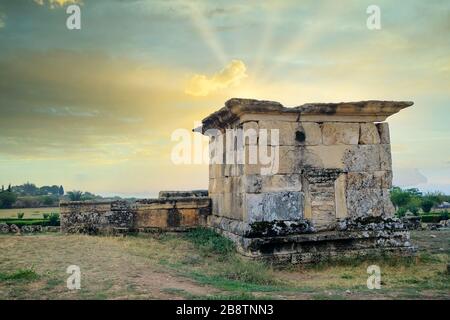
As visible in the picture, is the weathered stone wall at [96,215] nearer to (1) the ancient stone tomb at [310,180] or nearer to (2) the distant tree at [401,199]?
(1) the ancient stone tomb at [310,180]

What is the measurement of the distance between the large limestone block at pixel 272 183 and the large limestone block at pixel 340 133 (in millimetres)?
1095

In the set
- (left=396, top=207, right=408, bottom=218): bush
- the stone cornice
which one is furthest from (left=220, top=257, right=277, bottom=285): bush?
(left=396, top=207, right=408, bottom=218): bush

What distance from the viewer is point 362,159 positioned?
27.9 ft

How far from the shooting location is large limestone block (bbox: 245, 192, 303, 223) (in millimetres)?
7746

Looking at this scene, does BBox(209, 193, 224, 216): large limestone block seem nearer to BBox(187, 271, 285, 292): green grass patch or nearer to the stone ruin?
the stone ruin

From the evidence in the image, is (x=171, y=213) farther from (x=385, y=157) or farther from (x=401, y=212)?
(x=401, y=212)

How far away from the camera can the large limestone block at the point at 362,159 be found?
27.7 ft

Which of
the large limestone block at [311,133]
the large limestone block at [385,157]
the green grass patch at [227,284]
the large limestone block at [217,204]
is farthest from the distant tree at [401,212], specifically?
the green grass patch at [227,284]

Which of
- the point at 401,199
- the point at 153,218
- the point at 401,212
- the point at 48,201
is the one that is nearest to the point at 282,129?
the point at 153,218

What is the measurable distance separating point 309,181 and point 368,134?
1.76 m

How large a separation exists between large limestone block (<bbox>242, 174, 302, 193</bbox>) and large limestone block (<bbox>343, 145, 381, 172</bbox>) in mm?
1218

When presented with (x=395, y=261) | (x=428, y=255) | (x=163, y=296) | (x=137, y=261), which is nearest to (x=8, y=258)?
(x=137, y=261)
